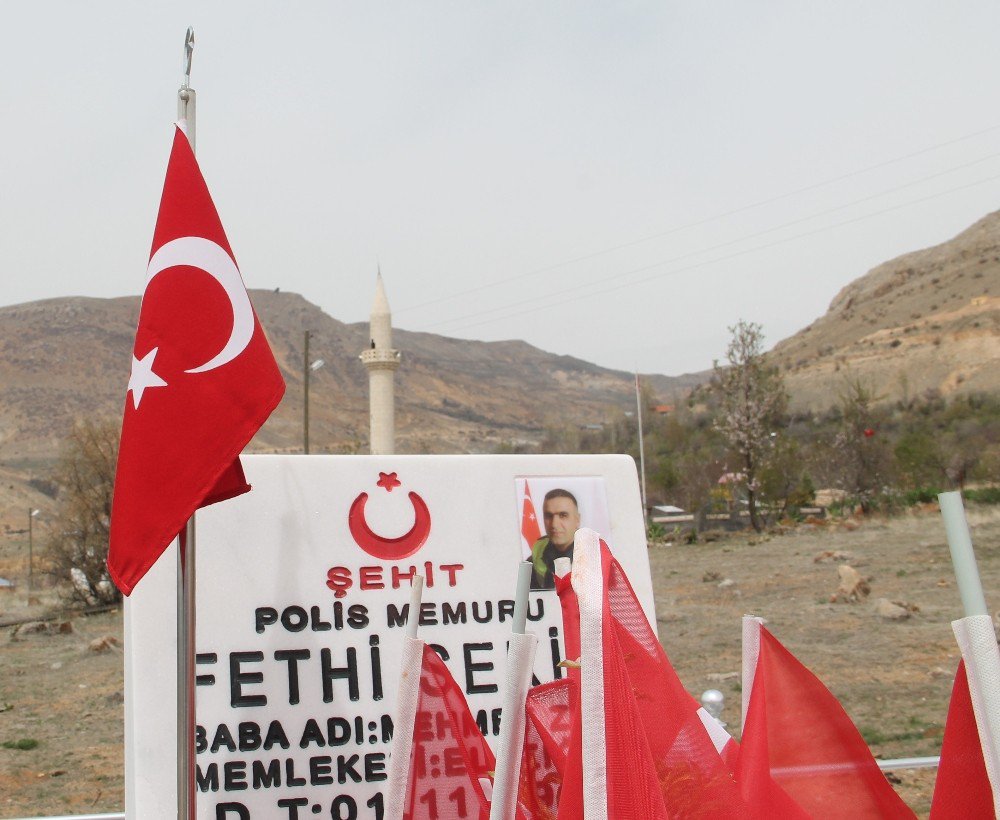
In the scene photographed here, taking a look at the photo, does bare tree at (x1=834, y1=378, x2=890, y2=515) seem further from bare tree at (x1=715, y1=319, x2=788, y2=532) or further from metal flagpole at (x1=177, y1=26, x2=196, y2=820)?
metal flagpole at (x1=177, y1=26, x2=196, y2=820)

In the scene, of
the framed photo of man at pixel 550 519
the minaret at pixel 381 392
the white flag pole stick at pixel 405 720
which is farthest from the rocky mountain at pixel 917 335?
the white flag pole stick at pixel 405 720

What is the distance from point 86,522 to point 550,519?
709 inches

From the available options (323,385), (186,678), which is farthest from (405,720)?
(323,385)

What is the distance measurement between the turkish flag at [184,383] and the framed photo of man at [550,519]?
1.38 metres

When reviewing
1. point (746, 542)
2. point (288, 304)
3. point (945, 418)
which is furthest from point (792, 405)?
point (288, 304)

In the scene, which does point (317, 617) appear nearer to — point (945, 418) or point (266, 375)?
point (266, 375)

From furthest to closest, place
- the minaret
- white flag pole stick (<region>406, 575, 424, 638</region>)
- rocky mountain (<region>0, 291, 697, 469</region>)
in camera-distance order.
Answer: rocky mountain (<region>0, 291, 697, 469</region>) < the minaret < white flag pole stick (<region>406, 575, 424, 638</region>)

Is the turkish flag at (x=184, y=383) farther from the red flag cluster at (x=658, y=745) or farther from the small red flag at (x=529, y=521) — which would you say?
the small red flag at (x=529, y=521)

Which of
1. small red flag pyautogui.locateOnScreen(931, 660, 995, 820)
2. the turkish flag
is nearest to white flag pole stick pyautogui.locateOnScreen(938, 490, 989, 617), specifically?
small red flag pyautogui.locateOnScreen(931, 660, 995, 820)

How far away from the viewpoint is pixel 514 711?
6.82ft

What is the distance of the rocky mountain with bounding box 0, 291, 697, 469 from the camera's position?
70.7m

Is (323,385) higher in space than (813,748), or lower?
higher

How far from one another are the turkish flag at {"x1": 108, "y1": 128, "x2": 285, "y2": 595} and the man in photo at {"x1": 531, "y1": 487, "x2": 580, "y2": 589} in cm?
143

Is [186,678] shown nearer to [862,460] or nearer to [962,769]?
[962,769]
